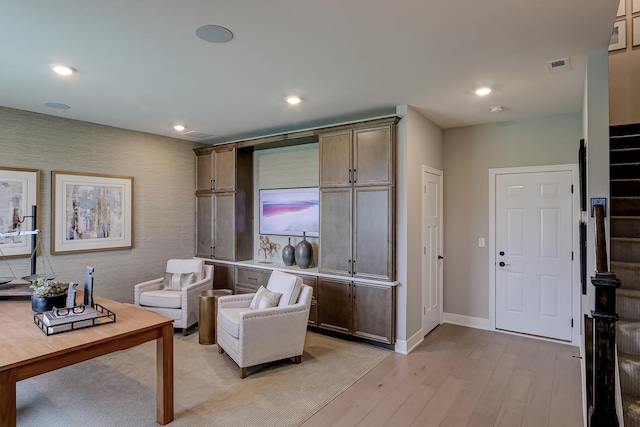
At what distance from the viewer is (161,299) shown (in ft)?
14.4

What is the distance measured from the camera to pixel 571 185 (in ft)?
13.5

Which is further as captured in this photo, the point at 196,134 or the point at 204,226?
the point at 204,226

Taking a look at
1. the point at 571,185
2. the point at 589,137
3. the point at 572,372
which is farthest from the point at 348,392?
the point at 571,185

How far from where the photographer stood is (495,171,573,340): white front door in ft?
13.7

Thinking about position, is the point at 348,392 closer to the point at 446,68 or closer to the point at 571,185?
the point at 446,68

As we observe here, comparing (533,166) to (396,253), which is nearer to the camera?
(396,253)

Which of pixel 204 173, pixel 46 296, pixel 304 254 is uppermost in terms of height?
pixel 204 173

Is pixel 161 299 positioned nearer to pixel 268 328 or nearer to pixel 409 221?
pixel 268 328

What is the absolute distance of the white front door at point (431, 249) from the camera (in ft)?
14.3

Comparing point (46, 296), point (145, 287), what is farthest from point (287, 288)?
point (145, 287)

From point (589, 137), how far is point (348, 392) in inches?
106

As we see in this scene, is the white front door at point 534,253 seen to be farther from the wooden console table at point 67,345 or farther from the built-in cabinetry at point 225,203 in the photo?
the wooden console table at point 67,345

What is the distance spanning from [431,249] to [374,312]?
3.84 feet

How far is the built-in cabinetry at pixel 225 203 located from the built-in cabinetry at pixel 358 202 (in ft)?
5.15
